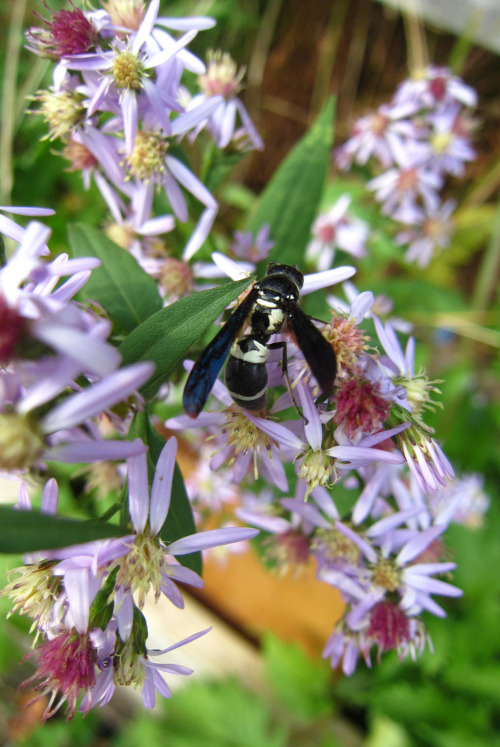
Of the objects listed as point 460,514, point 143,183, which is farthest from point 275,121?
point 460,514

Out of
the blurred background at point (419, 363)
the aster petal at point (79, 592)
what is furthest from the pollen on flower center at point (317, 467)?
the blurred background at point (419, 363)

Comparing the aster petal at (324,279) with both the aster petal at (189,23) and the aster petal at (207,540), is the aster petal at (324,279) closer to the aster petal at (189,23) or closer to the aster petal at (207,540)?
the aster petal at (207,540)

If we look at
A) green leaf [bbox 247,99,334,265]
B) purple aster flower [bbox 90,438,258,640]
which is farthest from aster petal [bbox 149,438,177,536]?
green leaf [bbox 247,99,334,265]

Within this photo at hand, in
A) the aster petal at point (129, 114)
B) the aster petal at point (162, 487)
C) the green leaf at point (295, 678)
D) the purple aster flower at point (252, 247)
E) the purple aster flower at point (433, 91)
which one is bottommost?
the green leaf at point (295, 678)

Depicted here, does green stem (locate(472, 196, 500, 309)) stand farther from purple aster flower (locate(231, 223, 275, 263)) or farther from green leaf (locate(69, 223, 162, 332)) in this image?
green leaf (locate(69, 223, 162, 332))

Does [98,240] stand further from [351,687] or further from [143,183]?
[351,687]

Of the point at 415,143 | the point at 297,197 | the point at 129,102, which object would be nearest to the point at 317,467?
the point at 129,102
